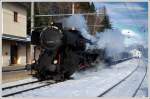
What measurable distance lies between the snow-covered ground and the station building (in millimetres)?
1340

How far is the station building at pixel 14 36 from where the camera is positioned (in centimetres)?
1134

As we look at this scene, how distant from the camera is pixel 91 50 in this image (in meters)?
13.6

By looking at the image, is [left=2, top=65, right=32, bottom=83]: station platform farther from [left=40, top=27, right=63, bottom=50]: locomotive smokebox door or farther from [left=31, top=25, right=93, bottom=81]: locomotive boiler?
[left=40, top=27, right=63, bottom=50]: locomotive smokebox door

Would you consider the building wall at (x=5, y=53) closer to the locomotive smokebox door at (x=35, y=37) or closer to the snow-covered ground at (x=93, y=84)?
the locomotive smokebox door at (x=35, y=37)

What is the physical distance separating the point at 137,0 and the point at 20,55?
12.6 ft

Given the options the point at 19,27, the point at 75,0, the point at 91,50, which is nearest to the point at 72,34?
the point at 91,50

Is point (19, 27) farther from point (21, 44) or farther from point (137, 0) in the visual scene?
point (137, 0)

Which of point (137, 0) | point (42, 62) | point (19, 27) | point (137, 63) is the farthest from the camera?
point (42, 62)

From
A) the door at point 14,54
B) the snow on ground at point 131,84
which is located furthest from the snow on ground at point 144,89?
the door at point 14,54

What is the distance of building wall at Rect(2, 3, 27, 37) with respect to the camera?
1124 cm

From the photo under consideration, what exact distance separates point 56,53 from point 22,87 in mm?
1808

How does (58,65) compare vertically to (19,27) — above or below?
below

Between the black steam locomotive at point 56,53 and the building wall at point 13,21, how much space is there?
502 mm

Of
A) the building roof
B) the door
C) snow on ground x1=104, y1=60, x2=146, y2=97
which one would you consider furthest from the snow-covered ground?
the building roof
